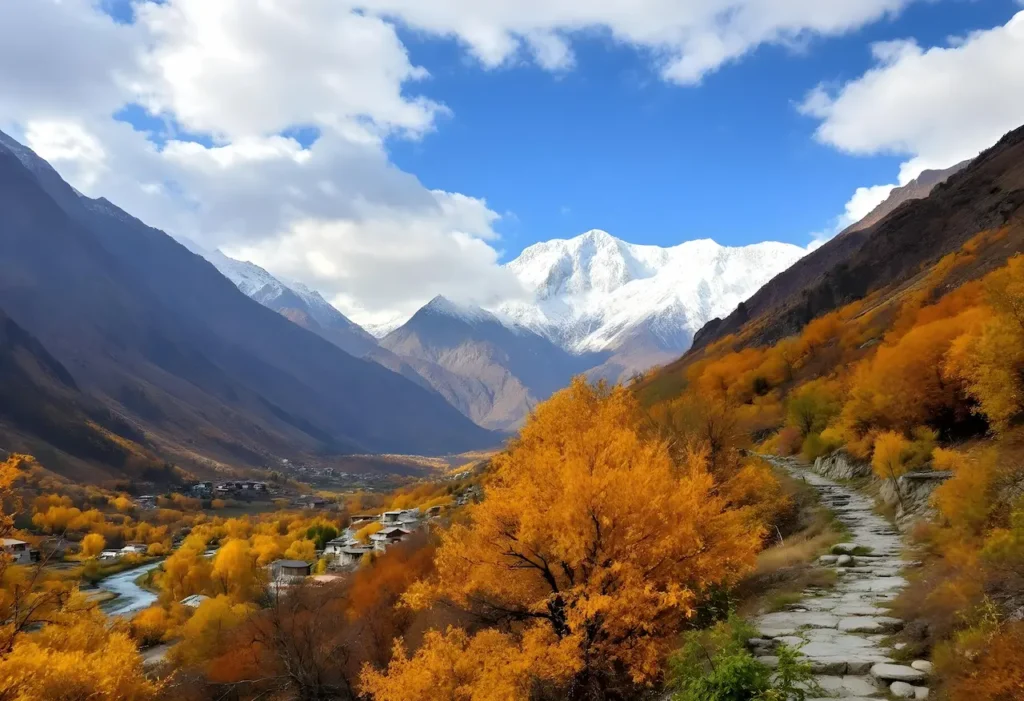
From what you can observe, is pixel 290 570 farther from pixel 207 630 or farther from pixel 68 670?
pixel 68 670

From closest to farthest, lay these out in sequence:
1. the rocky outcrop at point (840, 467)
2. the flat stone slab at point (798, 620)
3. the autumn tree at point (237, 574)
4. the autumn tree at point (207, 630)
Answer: the flat stone slab at point (798, 620), the rocky outcrop at point (840, 467), the autumn tree at point (207, 630), the autumn tree at point (237, 574)

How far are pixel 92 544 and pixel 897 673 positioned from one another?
111 m

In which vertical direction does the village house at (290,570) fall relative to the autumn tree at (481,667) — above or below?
below

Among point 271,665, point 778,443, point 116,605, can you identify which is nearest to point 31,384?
point 116,605

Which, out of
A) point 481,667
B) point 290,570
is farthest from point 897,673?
point 290,570

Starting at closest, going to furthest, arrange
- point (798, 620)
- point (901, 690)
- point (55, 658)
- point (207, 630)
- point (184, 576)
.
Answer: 1. point (901, 690)
2. point (798, 620)
3. point (55, 658)
4. point (207, 630)
5. point (184, 576)

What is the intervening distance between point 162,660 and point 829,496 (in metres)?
47.5

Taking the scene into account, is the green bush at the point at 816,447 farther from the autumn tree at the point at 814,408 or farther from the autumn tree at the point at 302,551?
the autumn tree at the point at 302,551

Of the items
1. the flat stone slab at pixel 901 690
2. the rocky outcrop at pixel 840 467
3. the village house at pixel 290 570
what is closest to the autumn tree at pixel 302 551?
the village house at pixel 290 570

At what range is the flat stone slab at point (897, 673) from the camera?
370 inches

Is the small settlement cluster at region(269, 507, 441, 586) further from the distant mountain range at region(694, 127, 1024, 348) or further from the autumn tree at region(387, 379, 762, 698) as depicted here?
the distant mountain range at region(694, 127, 1024, 348)

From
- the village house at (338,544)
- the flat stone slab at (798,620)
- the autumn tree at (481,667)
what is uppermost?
the flat stone slab at (798,620)

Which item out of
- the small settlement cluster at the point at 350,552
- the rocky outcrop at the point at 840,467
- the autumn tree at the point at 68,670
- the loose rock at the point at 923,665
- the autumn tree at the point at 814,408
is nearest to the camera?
the loose rock at the point at 923,665

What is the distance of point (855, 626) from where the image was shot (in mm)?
12109
